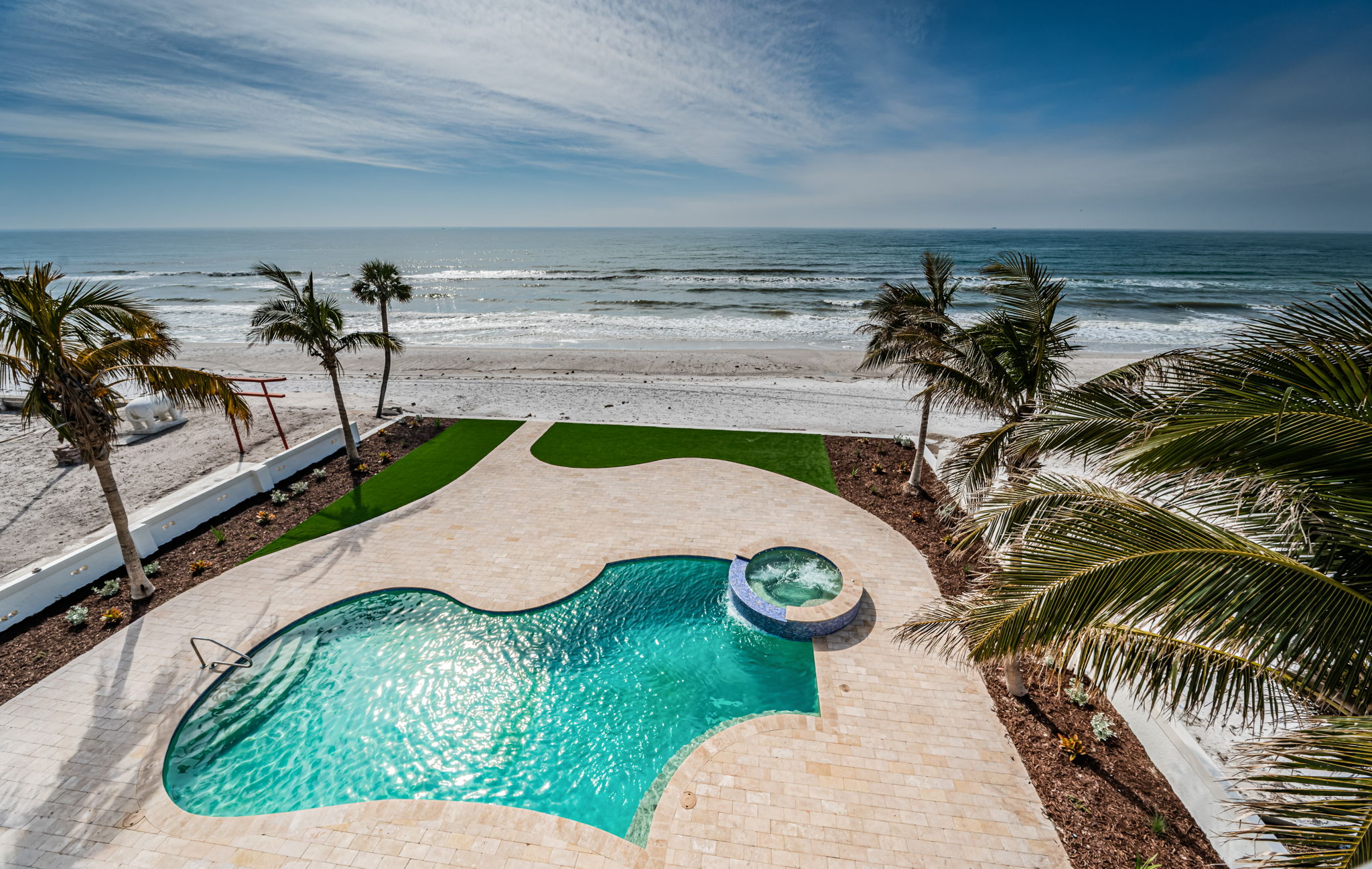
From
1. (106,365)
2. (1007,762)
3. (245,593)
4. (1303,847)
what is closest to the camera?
(1303,847)

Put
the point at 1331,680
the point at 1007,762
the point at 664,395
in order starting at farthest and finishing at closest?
the point at 664,395
the point at 1007,762
the point at 1331,680

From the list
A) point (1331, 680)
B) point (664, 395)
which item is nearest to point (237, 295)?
point (664, 395)

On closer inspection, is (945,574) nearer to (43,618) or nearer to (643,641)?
(643,641)

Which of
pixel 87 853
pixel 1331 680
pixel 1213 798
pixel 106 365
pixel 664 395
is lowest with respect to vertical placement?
pixel 87 853

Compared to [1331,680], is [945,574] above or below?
below

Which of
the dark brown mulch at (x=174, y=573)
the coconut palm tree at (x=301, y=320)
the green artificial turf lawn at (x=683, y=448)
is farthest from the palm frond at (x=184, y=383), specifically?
the green artificial turf lawn at (x=683, y=448)

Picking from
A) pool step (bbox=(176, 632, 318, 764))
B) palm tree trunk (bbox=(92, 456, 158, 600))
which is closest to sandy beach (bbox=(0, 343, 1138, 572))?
palm tree trunk (bbox=(92, 456, 158, 600))

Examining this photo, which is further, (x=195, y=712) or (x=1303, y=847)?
(x=195, y=712)

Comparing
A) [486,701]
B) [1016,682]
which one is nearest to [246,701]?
[486,701]

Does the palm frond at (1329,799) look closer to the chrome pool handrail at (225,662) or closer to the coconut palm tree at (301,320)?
the chrome pool handrail at (225,662)
